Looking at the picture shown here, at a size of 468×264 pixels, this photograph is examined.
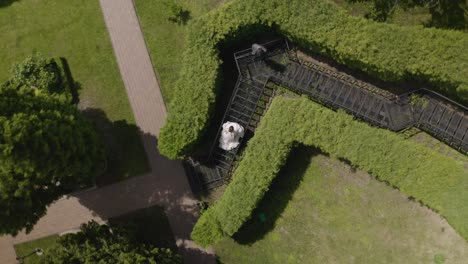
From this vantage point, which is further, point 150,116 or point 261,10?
point 150,116

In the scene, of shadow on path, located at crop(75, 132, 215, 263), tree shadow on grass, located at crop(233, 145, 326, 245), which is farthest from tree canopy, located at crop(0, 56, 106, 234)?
tree shadow on grass, located at crop(233, 145, 326, 245)

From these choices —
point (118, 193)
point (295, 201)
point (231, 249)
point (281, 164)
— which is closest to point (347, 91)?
point (281, 164)

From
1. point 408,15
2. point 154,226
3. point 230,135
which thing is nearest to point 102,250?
point 154,226

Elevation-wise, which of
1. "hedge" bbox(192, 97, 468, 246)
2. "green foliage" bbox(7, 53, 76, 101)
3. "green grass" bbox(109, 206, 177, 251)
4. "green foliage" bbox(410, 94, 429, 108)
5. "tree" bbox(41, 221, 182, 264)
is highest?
"green foliage" bbox(7, 53, 76, 101)

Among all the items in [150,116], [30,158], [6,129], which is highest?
[6,129]

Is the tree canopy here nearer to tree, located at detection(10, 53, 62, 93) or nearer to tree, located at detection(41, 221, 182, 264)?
tree, located at detection(41, 221, 182, 264)

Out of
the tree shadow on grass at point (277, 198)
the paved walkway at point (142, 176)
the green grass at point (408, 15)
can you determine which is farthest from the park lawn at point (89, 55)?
the green grass at point (408, 15)

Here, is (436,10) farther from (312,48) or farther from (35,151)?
(35,151)

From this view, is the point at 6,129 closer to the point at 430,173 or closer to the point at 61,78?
the point at 61,78
